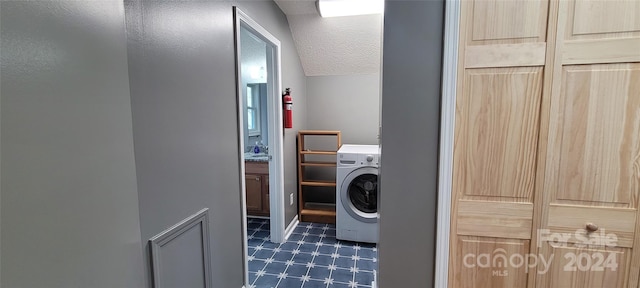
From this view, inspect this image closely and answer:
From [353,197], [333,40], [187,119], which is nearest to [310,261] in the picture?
[353,197]

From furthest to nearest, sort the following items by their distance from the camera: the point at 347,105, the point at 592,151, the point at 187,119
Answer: the point at 347,105
the point at 187,119
the point at 592,151

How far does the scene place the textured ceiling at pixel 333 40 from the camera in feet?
8.42

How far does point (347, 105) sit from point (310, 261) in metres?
1.88

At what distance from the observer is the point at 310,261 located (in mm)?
2350

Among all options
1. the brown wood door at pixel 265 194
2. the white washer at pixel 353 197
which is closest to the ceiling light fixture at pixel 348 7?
the white washer at pixel 353 197

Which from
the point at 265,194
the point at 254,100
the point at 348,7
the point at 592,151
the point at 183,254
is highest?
the point at 348,7

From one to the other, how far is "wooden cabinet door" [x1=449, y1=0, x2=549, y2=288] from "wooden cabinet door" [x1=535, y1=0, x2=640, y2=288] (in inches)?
2.6

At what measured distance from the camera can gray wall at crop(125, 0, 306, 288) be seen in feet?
3.31

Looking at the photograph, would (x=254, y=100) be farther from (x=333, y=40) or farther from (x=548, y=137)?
(x=548, y=137)

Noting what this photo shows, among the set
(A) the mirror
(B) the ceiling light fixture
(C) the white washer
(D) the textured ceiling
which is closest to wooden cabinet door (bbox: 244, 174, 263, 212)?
(A) the mirror

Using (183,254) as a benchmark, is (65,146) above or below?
above

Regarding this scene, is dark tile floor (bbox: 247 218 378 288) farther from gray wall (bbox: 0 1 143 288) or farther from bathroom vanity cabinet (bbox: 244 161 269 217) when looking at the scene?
gray wall (bbox: 0 1 143 288)

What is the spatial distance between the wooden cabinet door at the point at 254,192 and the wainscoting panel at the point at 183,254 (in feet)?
5.25

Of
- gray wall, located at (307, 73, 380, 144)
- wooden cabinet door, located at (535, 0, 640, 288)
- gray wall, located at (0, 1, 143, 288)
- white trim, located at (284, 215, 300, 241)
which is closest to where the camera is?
gray wall, located at (0, 1, 143, 288)
